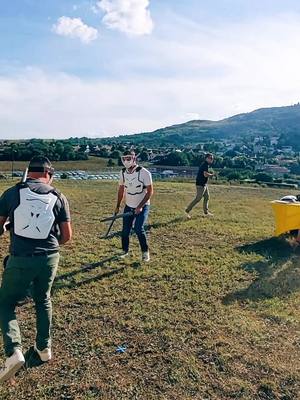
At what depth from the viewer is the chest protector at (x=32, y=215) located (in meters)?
4.08

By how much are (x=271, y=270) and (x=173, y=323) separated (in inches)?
119

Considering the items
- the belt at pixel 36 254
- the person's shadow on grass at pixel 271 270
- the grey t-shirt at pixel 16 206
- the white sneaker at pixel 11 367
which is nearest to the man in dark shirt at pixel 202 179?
the person's shadow on grass at pixel 271 270

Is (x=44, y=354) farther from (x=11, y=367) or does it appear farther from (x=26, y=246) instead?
(x=26, y=246)

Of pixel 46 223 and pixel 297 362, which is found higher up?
pixel 46 223

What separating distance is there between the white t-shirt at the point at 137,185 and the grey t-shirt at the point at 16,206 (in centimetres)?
347

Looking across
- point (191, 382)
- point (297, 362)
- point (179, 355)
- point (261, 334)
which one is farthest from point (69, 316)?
point (297, 362)

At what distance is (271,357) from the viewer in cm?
470

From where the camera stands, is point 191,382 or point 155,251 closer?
point 191,382

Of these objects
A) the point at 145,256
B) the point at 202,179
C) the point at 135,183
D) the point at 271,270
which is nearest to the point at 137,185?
the point at 135,183

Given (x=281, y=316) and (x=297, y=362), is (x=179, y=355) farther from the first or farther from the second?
(x=281, y=316)

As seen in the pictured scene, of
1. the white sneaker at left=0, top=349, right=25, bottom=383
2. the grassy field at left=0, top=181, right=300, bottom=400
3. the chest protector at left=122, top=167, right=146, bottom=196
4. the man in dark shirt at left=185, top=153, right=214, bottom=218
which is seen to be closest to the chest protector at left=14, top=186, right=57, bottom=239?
the white sneaker at left=0, top=349, right=25, bottom=383

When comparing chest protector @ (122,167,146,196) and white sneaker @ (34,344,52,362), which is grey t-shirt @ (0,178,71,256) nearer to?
white sneaker @ (34,344,52,362)

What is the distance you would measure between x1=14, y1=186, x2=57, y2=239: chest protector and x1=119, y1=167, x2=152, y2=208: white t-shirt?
12.0 feet

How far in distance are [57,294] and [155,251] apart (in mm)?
2961
